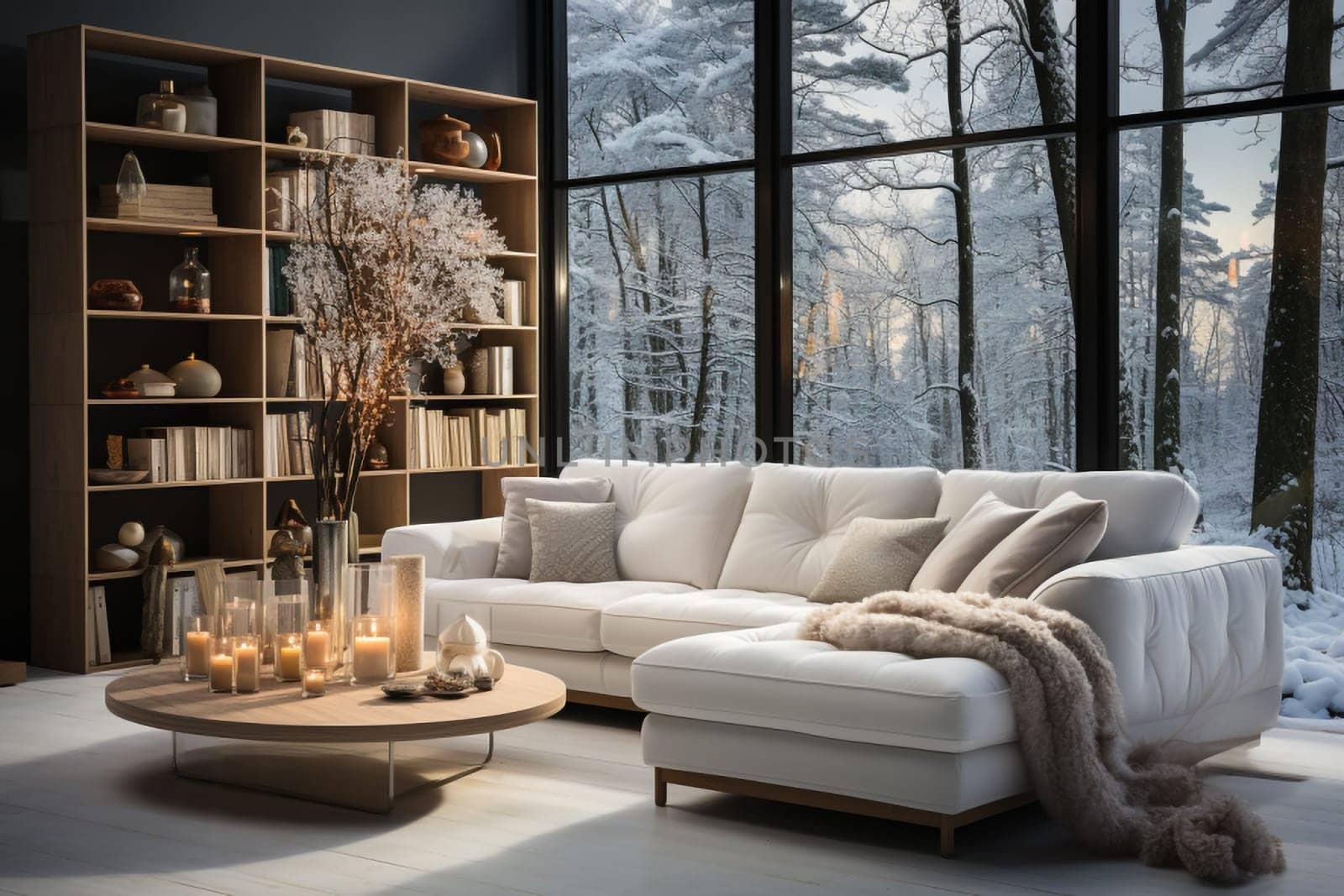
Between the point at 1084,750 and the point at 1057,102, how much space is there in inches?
122

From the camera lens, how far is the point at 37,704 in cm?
522

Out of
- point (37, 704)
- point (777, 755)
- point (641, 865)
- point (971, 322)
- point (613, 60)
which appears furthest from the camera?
point (613, 60)

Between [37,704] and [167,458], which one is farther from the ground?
[167,458]

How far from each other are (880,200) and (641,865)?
3663mm

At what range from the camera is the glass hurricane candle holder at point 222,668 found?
158 inches

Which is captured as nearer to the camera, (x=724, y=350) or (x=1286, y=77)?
(x=1286, y=77)

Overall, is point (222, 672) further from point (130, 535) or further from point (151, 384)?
point (151, 384)

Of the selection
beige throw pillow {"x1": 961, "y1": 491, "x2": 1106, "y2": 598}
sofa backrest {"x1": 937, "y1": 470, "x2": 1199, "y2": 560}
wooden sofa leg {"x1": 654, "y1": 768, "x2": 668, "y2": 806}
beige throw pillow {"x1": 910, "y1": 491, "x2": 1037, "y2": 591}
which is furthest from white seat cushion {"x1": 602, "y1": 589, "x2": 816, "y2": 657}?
sofa backrest {"x1": 937, "y1": 470, "x2": 1199, "y2": 560}

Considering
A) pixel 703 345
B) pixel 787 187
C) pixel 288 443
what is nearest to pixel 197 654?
pixel 288 443

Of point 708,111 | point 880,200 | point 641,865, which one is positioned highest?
point 708,111

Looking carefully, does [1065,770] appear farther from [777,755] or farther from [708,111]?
[708,111]

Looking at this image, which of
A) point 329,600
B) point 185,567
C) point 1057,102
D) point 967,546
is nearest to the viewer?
point 329,600

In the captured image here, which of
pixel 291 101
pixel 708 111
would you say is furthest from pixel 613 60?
pixel 291 101

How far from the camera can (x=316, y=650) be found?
4.04 meters
